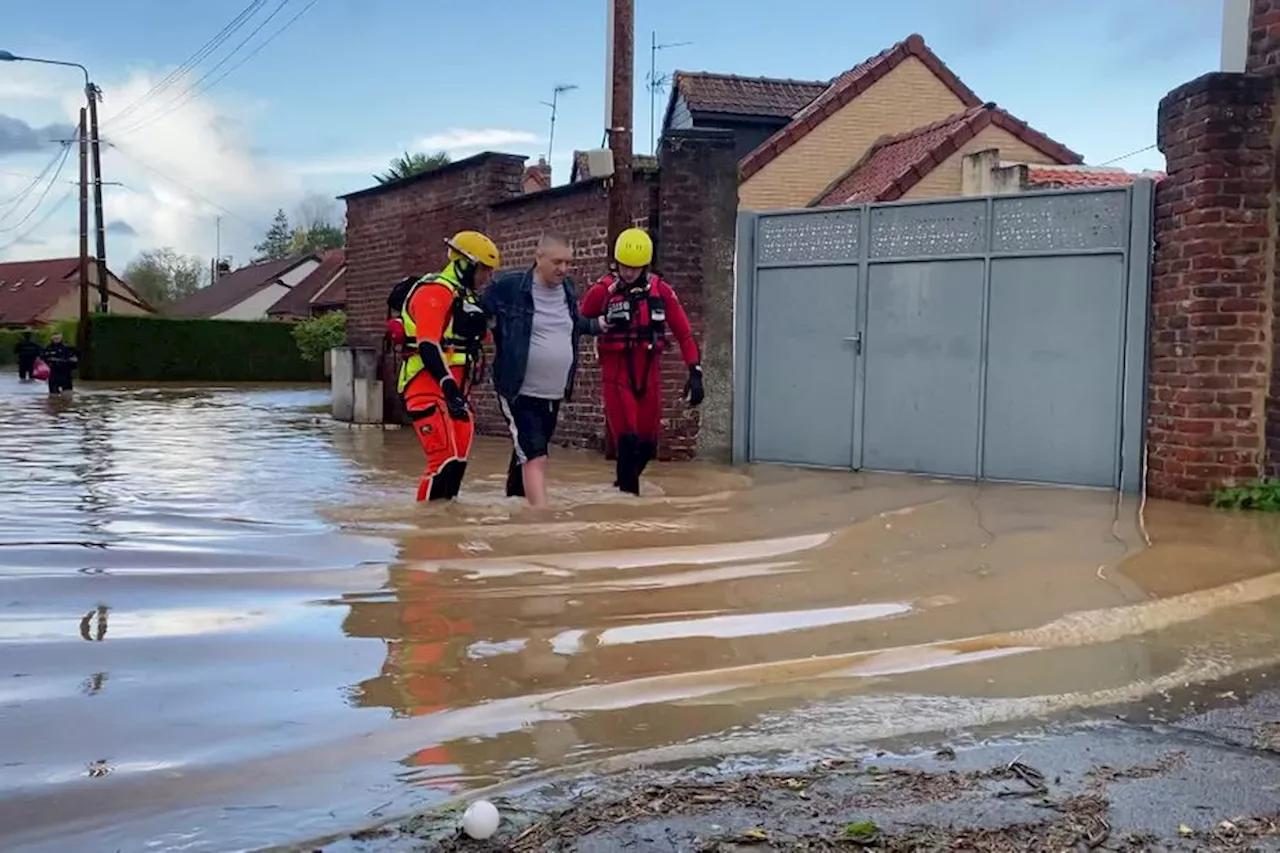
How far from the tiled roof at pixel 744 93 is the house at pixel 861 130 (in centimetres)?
3

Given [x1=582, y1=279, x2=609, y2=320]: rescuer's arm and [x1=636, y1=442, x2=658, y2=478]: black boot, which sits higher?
[x1=582, y1=279, x2=609, y2=320]: rescuer's arm

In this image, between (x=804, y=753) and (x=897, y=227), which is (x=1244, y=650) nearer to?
(x=804, y=753)

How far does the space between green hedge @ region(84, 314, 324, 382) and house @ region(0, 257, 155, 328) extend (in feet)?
74.0

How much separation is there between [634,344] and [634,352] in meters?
0.06

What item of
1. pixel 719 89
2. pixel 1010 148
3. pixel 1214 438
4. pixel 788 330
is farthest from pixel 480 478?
pixel 719 89

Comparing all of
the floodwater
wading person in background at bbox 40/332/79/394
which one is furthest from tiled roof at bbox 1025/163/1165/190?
wading person in background at bbox 40/332/79/394

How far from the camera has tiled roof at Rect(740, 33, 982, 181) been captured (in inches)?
841

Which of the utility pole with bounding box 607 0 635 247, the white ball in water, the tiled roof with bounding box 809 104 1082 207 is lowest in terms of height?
the white ball in water

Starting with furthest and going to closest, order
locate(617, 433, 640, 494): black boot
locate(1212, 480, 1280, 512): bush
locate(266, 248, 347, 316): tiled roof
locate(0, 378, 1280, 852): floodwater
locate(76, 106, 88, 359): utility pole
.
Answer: locate(266, 248, 347, 316): tiled roof → locate(76, 106, 88, 359): utility pole → locate(617, 433, 640, 494): black boot → locate(1212, 480, 1280, 512): bush → locate(0, 378, 1280, 852): floodwater

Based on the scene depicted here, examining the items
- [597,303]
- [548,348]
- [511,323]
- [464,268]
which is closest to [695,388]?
[597,303]

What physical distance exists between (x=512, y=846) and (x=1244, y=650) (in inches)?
123

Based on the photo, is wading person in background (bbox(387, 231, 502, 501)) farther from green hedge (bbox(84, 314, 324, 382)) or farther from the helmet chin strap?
green hedge (bbox(84, 314, 324, 382))

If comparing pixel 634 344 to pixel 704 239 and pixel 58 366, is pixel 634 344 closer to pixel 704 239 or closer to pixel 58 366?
pixel 704 239

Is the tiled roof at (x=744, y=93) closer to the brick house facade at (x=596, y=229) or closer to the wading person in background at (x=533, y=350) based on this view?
the brick house facade at (x=596, y=229)
